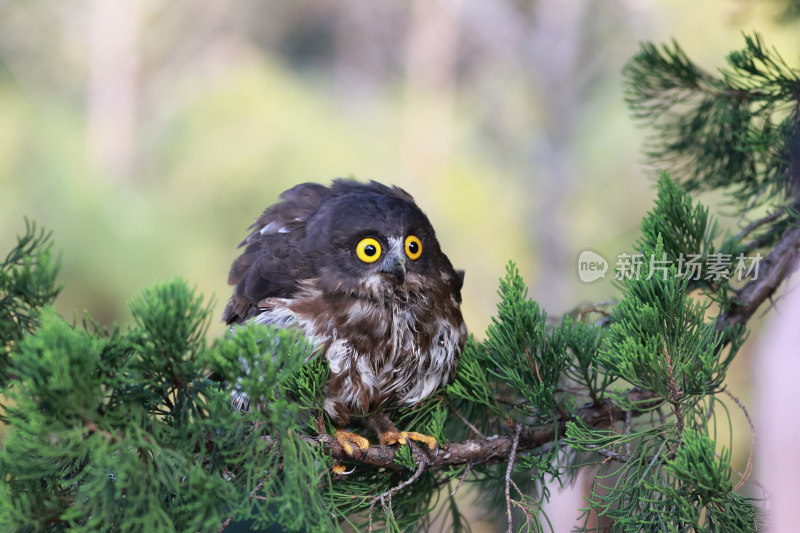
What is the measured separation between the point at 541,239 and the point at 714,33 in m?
1.48

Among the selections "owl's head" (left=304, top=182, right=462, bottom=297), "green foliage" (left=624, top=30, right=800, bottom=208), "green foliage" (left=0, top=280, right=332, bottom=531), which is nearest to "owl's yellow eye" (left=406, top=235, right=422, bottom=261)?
"owl's head" (left=304, top=182, right=462, bottom=297)

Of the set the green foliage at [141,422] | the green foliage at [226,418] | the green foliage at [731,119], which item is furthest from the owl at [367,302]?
the green foliage at [731,119]

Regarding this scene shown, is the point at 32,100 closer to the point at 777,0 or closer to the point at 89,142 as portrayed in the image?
the point at 89,142

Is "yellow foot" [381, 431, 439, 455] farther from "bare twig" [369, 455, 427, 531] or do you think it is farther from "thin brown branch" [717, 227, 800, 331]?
"thin brown branch" [717, 227, 800, 331]

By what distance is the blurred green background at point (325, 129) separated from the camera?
3.85m

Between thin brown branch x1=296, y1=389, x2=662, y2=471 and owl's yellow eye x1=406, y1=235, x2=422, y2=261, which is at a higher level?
owl's yellow eye x1=406, y1=235, x2=422, y2=261

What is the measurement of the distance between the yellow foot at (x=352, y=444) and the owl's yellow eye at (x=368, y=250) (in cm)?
25

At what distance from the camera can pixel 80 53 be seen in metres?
4.63

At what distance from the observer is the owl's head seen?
0.92m

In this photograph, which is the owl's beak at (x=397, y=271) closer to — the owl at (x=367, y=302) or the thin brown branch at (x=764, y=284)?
the owl at (x=367, y=302)

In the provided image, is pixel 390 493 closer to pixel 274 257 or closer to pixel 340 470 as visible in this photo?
pixel 340 470

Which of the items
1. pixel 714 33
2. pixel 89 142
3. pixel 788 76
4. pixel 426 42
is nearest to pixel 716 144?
pixel 788 76

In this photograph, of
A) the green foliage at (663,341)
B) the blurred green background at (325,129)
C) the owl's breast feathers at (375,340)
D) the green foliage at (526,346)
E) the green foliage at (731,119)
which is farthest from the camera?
the blurred green background at (325,129)

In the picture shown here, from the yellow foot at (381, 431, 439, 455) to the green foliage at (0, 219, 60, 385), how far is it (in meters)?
0.45
